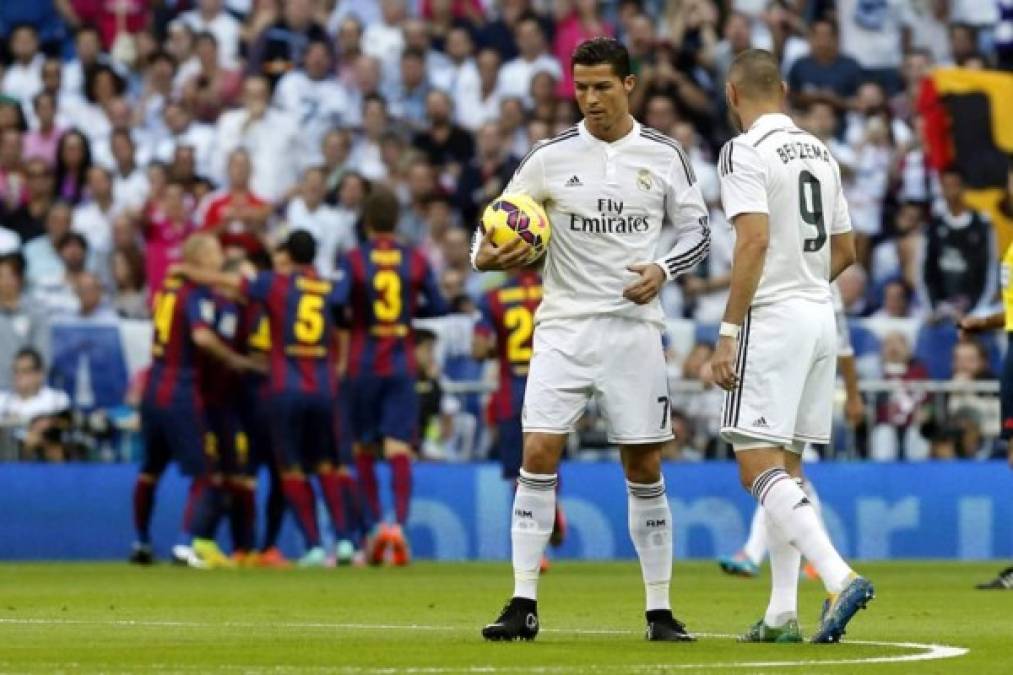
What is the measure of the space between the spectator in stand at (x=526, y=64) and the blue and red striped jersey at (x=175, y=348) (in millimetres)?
6781

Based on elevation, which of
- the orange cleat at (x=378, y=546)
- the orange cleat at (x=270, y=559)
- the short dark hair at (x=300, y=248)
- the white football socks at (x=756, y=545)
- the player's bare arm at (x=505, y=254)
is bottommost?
the orange cleat at (x=270, y=559)

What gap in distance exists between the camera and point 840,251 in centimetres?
1062

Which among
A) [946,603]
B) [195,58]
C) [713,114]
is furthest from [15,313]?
[946,603]

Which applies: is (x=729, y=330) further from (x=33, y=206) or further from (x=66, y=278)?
(x=33, y=206)

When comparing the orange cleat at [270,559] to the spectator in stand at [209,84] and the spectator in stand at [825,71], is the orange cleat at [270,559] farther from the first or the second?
the spectator in stand at [825,71]

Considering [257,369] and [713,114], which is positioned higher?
[713,114]

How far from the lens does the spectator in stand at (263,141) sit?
80.2 ft

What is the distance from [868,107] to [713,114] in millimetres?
1526

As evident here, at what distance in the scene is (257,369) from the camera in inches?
752

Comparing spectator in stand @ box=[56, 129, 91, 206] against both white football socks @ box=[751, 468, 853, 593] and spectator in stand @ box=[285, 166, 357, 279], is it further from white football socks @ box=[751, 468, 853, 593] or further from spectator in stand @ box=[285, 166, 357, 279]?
white football socks @ box=[751, 468, 853, 593]

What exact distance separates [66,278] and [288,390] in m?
4.88

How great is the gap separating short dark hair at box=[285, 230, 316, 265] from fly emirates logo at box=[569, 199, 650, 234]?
8.44 m

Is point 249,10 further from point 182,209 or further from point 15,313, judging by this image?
point 15,313

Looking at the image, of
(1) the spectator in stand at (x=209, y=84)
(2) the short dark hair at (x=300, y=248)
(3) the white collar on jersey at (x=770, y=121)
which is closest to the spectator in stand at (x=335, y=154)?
(1) the spectator in stand at (x=209, y=84)
